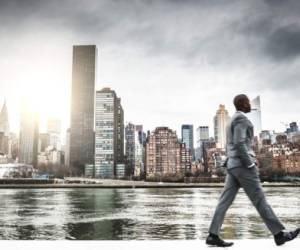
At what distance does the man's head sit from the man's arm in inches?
12.2

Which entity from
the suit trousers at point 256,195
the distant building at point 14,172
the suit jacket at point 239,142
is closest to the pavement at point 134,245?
the suit trousers at point 256,195

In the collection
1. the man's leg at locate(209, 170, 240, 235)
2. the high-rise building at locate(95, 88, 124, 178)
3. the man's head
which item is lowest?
the man's leg at locate(209, 170, 240, 235)

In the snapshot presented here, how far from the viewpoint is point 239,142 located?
16.3 feet

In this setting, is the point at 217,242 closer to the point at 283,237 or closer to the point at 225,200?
the point at 225,200

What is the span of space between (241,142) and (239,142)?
0.02 meters

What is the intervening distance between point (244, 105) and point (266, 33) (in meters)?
53.5

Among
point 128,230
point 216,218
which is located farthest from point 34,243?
point 128,230

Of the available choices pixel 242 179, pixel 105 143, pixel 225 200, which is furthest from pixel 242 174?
pixel 105 143

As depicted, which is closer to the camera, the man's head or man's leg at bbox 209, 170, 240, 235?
man's leg at bbox 209, 170, 240, 235

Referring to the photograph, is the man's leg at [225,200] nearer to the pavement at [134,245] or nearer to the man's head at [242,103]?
the pavement at [134,245]

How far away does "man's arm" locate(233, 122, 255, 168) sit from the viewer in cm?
493

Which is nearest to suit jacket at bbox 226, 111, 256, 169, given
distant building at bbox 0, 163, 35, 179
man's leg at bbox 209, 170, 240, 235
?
man's leg at bbox 209, 170, 240, 235

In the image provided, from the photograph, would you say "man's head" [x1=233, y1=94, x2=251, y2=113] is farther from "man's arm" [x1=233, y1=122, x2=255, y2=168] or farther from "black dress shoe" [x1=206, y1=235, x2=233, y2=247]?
"black dress shoe" [x1=206, y1=235, x2=233, y2=247]

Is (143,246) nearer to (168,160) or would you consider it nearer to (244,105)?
(244,105)
